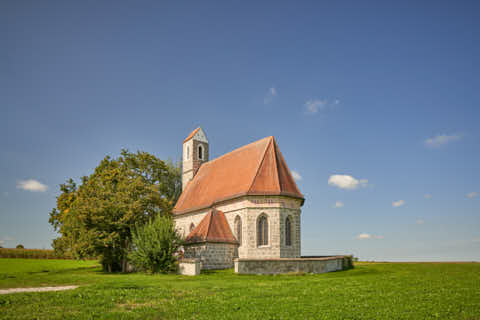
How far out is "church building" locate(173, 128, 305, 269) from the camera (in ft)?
94.0

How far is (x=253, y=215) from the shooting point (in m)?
29.1

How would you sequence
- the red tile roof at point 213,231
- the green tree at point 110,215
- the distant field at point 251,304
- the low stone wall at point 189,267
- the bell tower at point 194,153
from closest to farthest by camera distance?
the distant field at point 251,304 → the low stone wall at point 189,267 → the green tree at point 110,215 → the red tile roof at point 213,231 → the bell tower at point 194,153

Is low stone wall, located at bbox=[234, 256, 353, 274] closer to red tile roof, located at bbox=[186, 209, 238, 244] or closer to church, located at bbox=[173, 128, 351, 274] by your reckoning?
church, located at bbox=[173, 128, 351, 274]

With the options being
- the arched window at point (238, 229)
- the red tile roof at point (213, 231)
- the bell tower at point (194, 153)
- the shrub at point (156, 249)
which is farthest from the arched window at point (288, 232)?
the bell tower at point (194, 153)

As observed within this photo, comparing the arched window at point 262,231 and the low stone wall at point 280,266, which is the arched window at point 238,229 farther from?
the low stone wall at point 280,266

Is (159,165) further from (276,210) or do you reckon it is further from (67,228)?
(276,210)

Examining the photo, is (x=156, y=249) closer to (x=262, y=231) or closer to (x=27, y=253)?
(x=262, y=231)

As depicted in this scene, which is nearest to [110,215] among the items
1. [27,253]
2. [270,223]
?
[270,223]

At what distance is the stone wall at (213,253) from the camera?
1090 inches

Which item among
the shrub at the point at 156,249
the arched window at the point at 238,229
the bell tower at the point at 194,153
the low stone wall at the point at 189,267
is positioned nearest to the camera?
the low stone wall at the point at 189,267

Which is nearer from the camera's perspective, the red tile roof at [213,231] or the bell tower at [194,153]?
the red tile roof at [213,231]

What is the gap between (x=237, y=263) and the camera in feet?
75.7

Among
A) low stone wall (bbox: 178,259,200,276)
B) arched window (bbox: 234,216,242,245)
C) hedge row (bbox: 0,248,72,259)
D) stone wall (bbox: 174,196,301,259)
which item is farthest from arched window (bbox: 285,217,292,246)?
hedge row (bbox: 0,248,72,259)

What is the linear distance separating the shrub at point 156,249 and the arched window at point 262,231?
7528 millimetres
